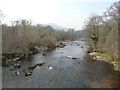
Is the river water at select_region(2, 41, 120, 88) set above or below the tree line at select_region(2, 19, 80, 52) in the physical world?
below

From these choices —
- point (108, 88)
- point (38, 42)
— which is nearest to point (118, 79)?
point (108, 88)

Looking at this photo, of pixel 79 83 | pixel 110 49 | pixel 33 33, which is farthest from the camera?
pixel 33 33

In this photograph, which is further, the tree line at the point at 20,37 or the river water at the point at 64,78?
the tree line at the point at 20,37

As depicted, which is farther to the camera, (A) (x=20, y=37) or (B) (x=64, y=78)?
(A) (x=20, y=37)

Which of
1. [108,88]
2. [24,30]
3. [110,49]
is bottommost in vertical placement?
[108,88]

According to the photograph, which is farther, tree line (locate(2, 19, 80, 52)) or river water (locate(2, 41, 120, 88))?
tree line (locate(2, 19, 80, 52))

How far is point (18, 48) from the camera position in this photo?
57.0 metres

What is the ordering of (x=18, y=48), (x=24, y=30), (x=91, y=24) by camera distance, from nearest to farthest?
(x=18, y=48)
(x=91, y=24)
(x=24, y=30)

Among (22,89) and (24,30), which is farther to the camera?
(24,30)

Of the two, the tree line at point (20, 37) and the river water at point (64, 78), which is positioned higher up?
the tree line at point (20, 37)

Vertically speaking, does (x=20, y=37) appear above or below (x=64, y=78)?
above

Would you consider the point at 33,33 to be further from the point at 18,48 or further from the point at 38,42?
the point at 18,48

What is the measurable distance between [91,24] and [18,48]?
23021mm

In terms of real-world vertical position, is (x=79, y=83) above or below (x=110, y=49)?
below
